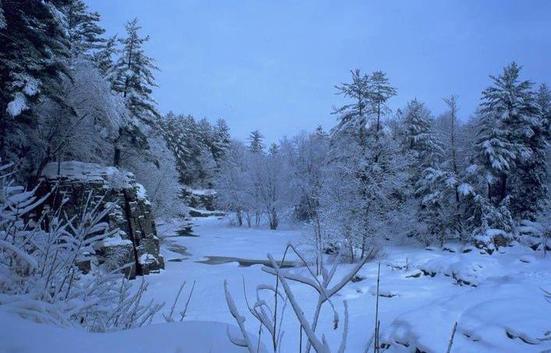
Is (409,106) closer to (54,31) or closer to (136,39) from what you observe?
(136,39)

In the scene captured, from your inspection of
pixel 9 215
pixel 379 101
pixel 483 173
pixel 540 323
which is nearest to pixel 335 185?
pixel 379 101

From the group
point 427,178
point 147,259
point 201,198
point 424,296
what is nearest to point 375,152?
point 427,178

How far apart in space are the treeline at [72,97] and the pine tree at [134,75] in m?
0.06

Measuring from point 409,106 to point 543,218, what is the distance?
12307mm

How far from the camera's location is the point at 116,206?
18.3m

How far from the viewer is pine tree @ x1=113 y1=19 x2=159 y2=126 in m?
23.1

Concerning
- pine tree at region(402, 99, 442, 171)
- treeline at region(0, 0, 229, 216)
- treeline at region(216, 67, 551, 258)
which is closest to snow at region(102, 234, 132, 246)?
treeline at region(0, 0, 229, 216)

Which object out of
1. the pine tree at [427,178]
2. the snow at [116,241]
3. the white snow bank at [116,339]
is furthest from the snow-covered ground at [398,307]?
the pine tree at [427,178]

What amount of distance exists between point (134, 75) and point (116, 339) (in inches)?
956

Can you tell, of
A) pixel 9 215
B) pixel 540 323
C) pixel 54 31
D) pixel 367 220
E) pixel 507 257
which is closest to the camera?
pixel 9 215

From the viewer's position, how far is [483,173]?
23484mm

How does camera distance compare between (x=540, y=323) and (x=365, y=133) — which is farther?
(x=365, y=133)

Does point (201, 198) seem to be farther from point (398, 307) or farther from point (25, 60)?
point (398, 307)

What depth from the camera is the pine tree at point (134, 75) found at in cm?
2312
